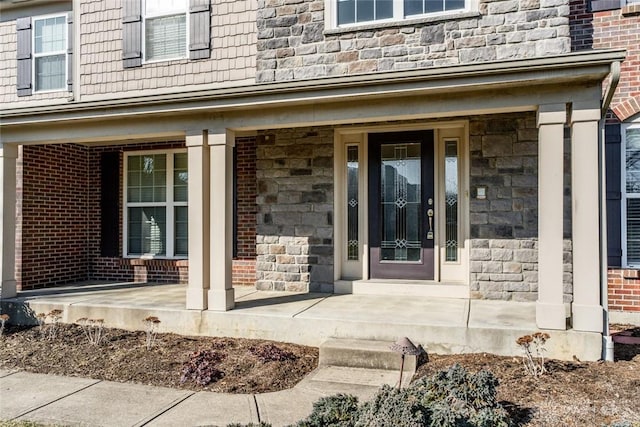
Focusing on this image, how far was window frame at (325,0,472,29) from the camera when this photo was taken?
19.4 ft

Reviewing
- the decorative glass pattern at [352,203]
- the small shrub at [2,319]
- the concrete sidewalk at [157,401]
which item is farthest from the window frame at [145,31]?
the concrete sidewalk at [157,401]

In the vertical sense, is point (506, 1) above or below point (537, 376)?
above

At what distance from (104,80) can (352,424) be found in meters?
7.21

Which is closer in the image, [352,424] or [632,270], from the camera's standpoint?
[352,424]

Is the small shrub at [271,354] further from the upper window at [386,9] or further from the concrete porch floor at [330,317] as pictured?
the upper window at [386,9]

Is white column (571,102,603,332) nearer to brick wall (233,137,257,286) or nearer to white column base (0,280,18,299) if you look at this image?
brick wall (233,137,257,286)

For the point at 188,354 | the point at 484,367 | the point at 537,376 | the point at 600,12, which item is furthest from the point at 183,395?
the point at 600,12

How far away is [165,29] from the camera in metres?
7.50

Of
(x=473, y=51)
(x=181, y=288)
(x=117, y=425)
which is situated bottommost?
(x=117, y=425)

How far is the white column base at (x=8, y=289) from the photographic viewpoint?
650 cm

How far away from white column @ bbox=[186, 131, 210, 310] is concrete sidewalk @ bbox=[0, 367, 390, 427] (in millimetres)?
1512

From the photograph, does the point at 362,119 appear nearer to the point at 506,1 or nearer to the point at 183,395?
the point at 506,1

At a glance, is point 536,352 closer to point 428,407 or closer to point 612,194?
point 428,407

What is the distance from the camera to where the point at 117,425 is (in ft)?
11.0
